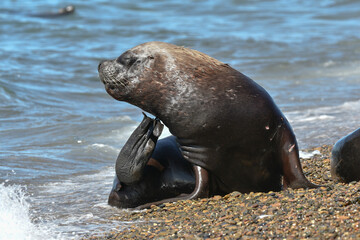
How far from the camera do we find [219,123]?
5.72 metres

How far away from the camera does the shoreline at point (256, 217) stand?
4348 mm

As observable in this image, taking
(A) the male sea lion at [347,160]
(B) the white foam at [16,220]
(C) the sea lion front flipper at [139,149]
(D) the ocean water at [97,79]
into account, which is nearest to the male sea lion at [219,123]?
(C) the sea lion front flipper at [139,149]

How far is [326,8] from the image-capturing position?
28.1 metres

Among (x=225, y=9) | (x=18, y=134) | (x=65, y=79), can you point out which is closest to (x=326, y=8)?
(x=225, y=9)

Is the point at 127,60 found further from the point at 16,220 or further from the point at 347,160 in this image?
the point at 347,160

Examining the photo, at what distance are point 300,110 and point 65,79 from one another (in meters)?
5.98

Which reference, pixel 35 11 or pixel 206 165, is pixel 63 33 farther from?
pixel 206 165

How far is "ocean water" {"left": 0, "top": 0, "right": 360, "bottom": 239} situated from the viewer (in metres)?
6.77

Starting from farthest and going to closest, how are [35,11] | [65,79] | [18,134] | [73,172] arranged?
[35,11], [65,79], [18,134], [73,172]

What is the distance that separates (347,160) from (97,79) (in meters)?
9.76

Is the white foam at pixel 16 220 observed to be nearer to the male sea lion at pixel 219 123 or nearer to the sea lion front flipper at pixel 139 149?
the sea lion front flipper at pixel 139 149

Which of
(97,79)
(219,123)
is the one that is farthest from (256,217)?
(97,79)

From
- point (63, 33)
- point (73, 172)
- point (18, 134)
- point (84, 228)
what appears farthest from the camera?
point (63, 33)

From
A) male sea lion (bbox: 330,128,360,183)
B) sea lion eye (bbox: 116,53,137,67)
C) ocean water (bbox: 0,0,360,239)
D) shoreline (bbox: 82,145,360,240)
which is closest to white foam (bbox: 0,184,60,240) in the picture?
ocean water (bbox: 0,0,360,239)
